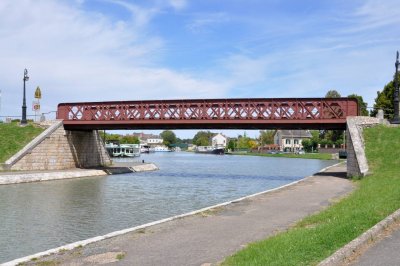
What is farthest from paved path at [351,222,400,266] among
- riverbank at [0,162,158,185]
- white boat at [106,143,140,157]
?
white boat at [106,143,140,157]

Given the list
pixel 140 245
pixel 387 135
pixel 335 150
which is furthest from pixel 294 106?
pixel 335 150

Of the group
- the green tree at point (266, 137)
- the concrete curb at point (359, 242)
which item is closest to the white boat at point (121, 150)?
the green tree at point (266, 137)

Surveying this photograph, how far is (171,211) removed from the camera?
20.7m

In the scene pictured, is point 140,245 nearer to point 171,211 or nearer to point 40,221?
point 40,221

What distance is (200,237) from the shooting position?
11883mm

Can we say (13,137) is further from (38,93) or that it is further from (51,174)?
(38,93)

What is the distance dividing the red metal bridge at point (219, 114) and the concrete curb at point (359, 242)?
2782cm

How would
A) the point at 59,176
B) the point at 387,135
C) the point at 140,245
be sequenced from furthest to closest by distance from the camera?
1. the point at 59,176
2. the point at 387,135
3. the point at 140,245

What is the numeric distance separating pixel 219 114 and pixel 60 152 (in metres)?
16.5

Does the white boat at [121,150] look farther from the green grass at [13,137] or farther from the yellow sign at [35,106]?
the green grass at [13,137]

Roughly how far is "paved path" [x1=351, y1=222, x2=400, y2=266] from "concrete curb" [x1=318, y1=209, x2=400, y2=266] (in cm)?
18

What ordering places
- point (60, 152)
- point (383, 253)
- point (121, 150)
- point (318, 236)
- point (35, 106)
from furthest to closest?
point (121, 150), point (35, 106), point (60, 152), point (318, 236), point (383, 253)

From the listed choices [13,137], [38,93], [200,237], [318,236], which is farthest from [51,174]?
[318,236]

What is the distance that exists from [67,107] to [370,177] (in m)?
32.4
